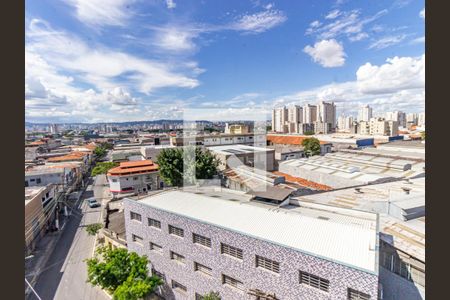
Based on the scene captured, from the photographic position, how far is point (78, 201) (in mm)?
32031

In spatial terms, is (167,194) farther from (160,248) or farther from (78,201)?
(78,201)

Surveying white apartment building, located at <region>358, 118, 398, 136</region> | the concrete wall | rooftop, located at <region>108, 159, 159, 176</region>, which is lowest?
the concrete wall

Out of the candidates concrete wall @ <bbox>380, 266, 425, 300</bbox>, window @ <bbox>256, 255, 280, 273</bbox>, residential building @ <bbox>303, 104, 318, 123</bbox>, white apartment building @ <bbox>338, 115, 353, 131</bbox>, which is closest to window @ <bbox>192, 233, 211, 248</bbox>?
window @ <bbox>256, 255, 280, 273</bbox>

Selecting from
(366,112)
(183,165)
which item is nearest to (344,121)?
(366,112)

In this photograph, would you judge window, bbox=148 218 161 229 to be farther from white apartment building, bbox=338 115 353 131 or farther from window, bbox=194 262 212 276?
white apartment building, bbox=338 115 353 131

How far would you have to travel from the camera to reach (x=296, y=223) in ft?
31.8

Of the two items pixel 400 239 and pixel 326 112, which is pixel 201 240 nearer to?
pixel 400 239

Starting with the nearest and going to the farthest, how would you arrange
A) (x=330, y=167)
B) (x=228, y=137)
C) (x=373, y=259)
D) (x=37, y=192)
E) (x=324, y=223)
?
(x=373, y=259) → (x=324, y=223) → (x=37, y=192) → (x=330, y=167) → (x=228, y=137)

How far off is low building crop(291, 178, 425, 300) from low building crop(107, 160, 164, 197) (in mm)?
25042

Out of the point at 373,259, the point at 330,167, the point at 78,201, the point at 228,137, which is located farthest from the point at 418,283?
the point at 228,137

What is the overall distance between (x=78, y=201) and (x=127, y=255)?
25.7m

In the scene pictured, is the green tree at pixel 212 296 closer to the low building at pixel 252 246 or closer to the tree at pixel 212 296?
the tree at pixel 212 296

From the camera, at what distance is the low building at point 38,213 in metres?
18.3

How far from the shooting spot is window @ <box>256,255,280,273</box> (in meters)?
8.63
